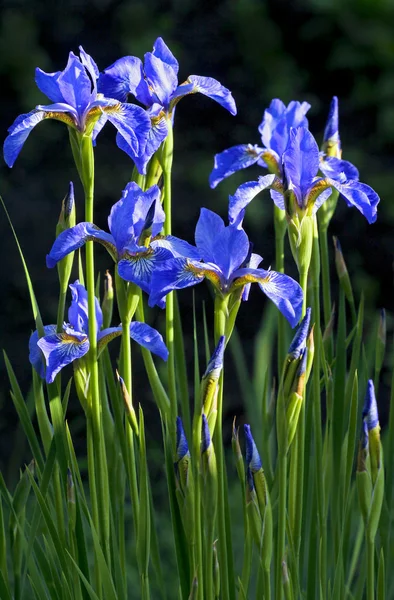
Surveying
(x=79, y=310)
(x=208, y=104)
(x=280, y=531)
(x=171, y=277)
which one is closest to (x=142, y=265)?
(x=171, y=277)

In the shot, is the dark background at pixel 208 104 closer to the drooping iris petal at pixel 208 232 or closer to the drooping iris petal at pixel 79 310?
the drooping iris petal at pixel 79 310

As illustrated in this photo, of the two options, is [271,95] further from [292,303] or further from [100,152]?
[292,303]

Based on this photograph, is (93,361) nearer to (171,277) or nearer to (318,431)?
(171,277)

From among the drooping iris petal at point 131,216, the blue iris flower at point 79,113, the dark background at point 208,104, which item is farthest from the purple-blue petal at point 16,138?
the dark background at point 208,104

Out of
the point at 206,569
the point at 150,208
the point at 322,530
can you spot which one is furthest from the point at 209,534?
the point at 150,208

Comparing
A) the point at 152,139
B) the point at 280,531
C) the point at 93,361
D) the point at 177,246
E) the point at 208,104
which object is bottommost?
the point at 280,531

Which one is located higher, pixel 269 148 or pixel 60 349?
pixel 269 148

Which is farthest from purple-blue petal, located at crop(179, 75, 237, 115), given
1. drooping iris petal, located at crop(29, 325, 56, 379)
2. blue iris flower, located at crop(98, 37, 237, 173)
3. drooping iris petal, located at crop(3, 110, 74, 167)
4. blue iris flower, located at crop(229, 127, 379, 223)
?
drooping iris petal, located at crop(29, 325, 56, 379)
